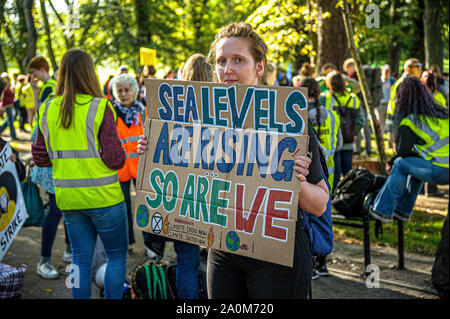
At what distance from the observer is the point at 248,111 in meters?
2.34

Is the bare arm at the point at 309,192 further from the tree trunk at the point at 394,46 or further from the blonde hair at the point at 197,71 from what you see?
the tree trunk at the point at 394,46

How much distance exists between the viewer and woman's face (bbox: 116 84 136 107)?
18.2 ft

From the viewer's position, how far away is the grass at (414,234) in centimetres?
606

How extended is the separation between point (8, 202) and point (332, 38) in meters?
7.17

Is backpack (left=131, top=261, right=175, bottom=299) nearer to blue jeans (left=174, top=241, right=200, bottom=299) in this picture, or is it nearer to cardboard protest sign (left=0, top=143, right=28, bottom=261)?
blue jeans (left=174, top=241, right=200, bottom=299)

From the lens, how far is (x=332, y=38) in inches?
385

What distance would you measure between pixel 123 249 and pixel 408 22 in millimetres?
22948

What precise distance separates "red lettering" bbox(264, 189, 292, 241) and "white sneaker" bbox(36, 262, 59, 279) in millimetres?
3645

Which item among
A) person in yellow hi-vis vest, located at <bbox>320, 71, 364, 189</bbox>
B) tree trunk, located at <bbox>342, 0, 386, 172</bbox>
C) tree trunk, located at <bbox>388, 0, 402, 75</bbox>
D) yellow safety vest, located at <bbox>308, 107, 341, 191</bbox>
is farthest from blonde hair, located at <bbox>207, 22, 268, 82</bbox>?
tree trunk, located at <bbox>388, 0, 402, 75</bbox>

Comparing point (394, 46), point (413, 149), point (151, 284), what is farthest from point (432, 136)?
point (394, 46)

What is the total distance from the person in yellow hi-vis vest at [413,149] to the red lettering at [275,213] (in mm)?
3204

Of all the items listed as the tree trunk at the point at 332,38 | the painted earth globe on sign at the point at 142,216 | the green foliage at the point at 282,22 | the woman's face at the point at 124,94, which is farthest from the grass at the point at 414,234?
the green foliage at the point at 282,22

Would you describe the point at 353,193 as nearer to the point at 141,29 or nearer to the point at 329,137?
the point at 329,137

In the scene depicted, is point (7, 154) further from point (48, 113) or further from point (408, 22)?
point (408, 22)
